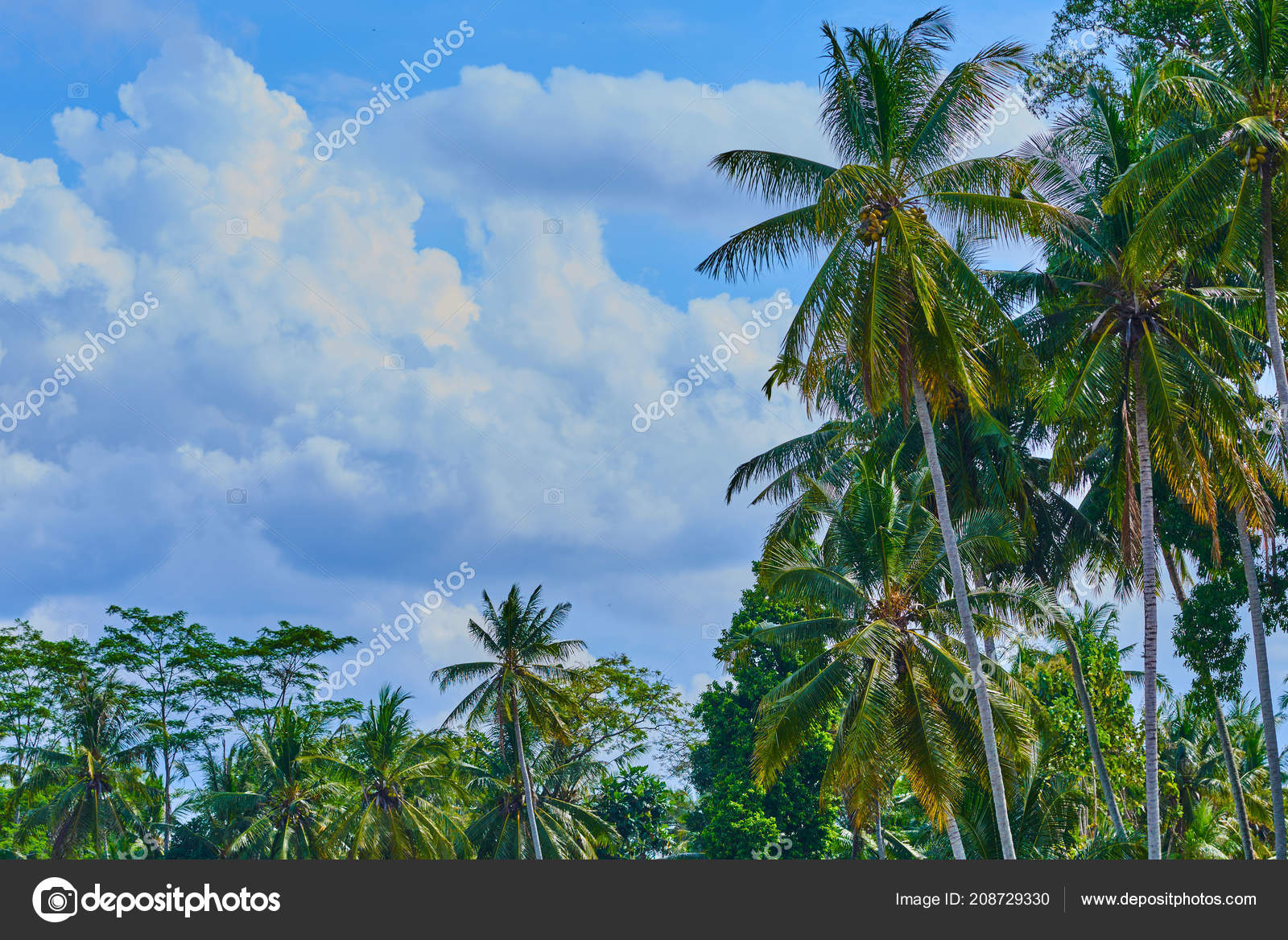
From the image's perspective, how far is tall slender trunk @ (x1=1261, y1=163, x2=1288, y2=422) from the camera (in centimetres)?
1647

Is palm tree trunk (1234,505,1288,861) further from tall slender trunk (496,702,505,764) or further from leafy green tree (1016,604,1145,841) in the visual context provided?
tall slender trunk (496,702,505,764)

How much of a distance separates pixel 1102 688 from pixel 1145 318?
10.5 metres

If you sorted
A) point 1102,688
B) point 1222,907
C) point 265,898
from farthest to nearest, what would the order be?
1. point 1102,688
2. point 1222,907
3. point 265,898

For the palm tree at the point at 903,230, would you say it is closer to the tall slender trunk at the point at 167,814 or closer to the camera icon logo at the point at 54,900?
the camera icon logo at the point at 54,900

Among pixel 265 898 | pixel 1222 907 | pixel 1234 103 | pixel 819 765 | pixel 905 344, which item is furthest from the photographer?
pixel 819 765

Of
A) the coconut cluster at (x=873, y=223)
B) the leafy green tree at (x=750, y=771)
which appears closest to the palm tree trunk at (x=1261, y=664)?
the coconut cluster at (x=873, y=223)

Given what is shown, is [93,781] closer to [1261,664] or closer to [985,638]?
[985,638]

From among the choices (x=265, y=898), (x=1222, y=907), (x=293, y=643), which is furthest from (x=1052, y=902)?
(x=293, y=643)

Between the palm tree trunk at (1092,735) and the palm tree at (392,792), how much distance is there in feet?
55.3

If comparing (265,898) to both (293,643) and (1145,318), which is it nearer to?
(1145,318)

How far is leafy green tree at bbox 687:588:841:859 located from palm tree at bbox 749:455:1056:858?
522 inches

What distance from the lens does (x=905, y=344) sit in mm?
18125

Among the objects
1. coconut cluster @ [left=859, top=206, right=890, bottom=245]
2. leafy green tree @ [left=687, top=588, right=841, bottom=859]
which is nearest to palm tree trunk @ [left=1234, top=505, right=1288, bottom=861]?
coconut cluster @ [left=859, top=206, right=890, bottom=245]

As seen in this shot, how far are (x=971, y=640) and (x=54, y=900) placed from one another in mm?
13706
